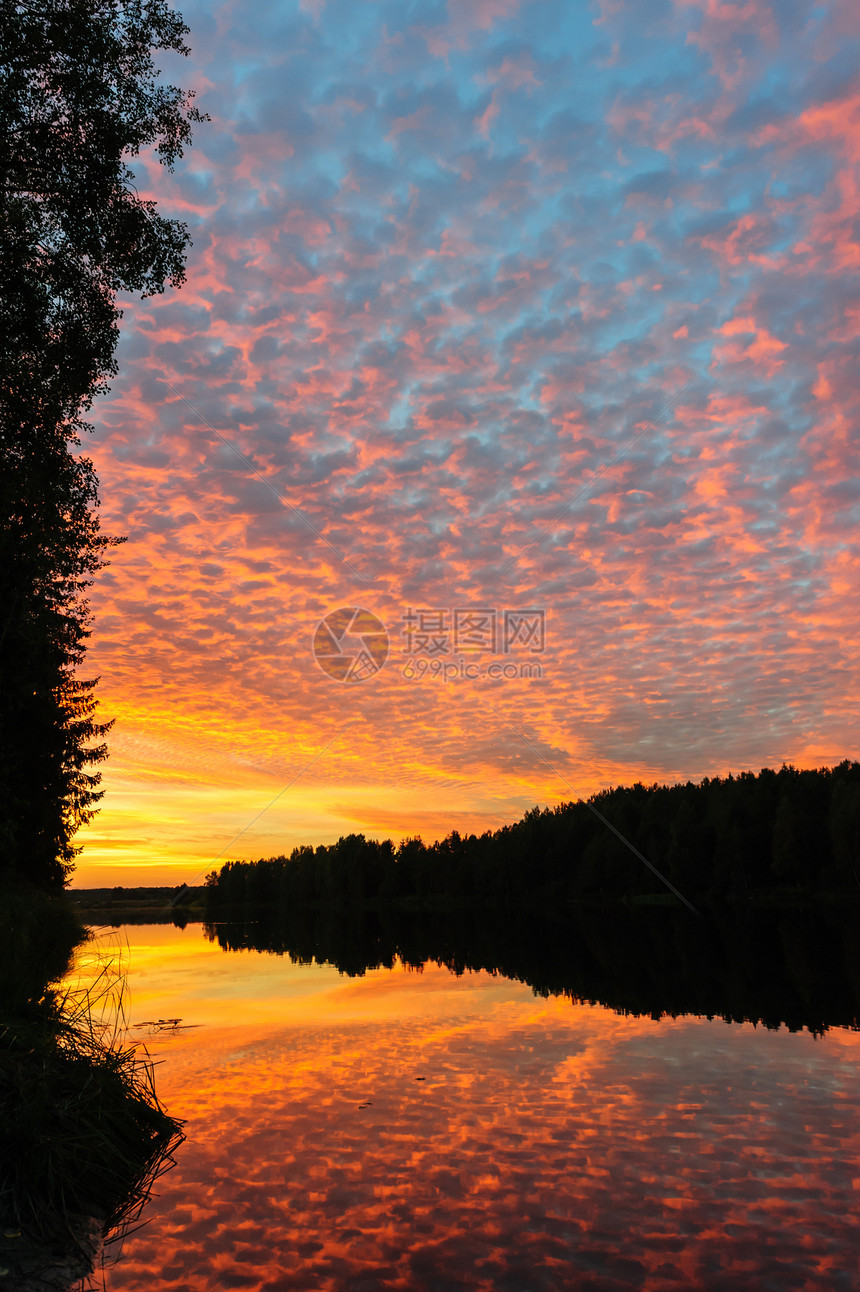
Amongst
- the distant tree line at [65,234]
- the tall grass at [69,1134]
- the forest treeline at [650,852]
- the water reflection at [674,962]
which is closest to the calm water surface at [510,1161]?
the tall grass at [69,1134]

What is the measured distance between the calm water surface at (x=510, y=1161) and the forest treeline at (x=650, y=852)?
5636 centimetres

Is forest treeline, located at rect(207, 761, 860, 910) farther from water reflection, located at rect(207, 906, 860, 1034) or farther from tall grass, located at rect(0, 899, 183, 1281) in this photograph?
tall grass, located at rect(0, 899, 183, 1281)

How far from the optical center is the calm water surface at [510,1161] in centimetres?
744

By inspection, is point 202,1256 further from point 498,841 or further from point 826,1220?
point 498,841

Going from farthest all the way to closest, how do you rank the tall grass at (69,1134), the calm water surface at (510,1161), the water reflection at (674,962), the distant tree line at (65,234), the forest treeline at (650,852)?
1. the forest treeline at (650,852)
2. the water reflection at (674,962)
3. the distant tree line at (65,234)
4. the tall grass at (69,1134)
5. the calm water surface at (510,1161)

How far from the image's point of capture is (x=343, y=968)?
3725 centimetres

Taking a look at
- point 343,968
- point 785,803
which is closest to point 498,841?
point 785,803

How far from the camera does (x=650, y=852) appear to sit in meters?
119

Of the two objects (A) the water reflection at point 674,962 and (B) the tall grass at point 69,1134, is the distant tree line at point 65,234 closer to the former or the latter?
(B) the tall grass at point 69,1134

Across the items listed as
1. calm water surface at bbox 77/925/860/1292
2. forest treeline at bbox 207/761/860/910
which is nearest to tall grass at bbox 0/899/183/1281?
calm water surface at bbox 77/925/860/1292

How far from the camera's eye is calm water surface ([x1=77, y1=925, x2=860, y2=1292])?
24.4 feet

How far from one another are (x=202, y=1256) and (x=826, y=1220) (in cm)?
641

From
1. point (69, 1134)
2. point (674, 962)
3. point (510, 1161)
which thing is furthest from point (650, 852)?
point (69, 1134)

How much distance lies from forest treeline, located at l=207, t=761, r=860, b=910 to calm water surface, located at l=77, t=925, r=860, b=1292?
185 feet
